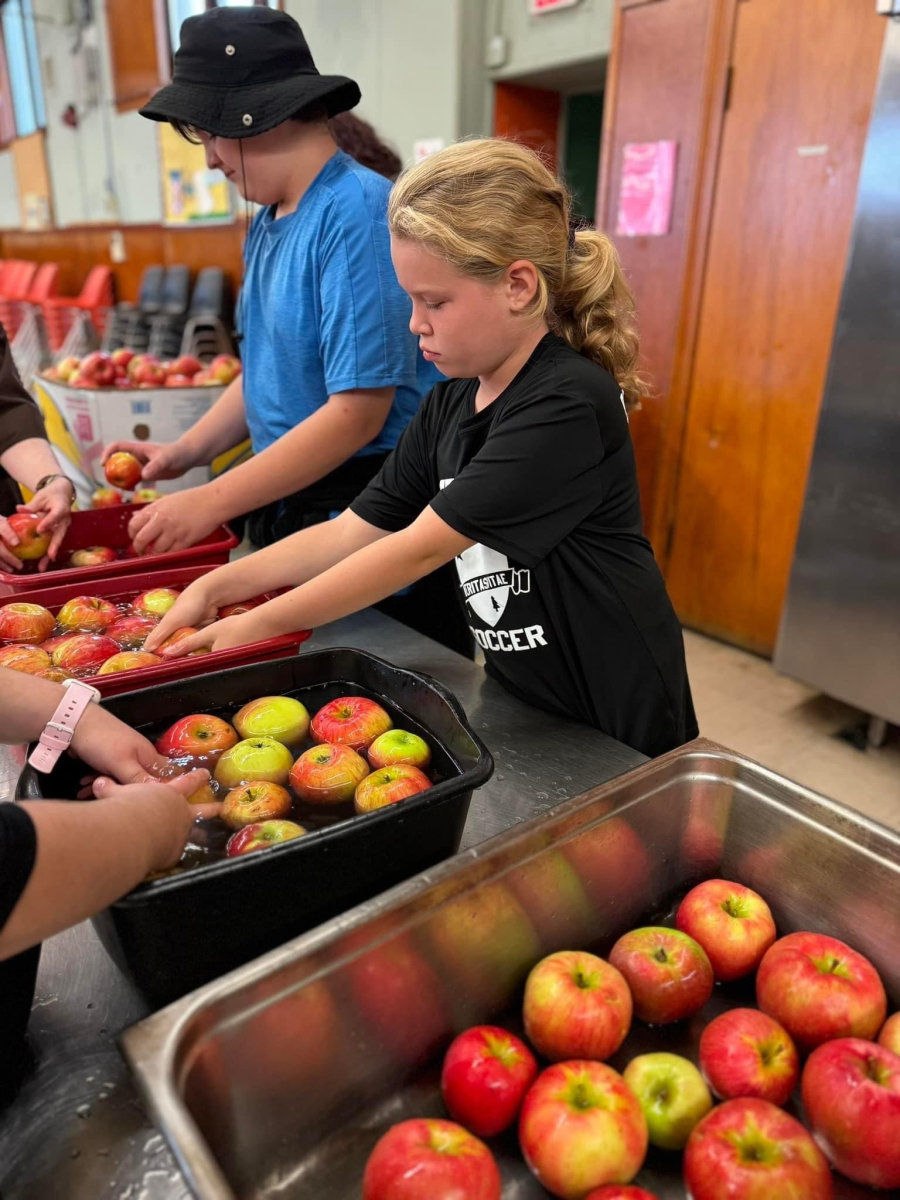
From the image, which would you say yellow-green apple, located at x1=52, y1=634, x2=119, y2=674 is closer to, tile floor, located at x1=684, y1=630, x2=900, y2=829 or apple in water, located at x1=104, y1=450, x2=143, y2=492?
apple in water, located at x1=104, y1=450, x2=143, y2=492

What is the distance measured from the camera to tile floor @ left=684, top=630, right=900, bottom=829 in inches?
105

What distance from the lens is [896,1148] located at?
611 millimetres

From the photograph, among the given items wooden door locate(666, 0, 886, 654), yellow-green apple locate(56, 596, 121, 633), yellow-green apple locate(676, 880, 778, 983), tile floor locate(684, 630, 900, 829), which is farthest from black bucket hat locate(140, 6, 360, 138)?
wooden door locate(666, 0, 886, 654)

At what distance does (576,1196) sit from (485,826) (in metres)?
0.44

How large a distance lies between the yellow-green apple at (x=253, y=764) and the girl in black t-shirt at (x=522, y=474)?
0.29 meters

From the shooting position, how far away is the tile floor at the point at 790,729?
8.75 feet

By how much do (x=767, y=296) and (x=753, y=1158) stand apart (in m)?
3.11

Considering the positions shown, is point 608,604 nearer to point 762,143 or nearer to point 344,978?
point 344,978

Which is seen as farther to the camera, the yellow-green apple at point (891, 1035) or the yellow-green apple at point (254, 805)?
the yellow-green apple at point (254, 805)

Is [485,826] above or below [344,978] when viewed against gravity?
below

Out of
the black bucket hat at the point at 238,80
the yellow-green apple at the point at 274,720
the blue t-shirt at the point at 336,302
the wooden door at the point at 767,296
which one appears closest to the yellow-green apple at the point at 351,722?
the yellow-green apple at the point at 274,720

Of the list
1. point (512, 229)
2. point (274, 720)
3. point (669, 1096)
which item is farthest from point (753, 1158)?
point (512, 229)

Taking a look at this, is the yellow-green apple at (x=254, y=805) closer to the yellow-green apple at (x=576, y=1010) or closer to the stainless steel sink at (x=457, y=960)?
the stainless steel sink at (x=457, y=960)

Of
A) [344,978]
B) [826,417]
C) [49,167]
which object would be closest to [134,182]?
[49,167]
